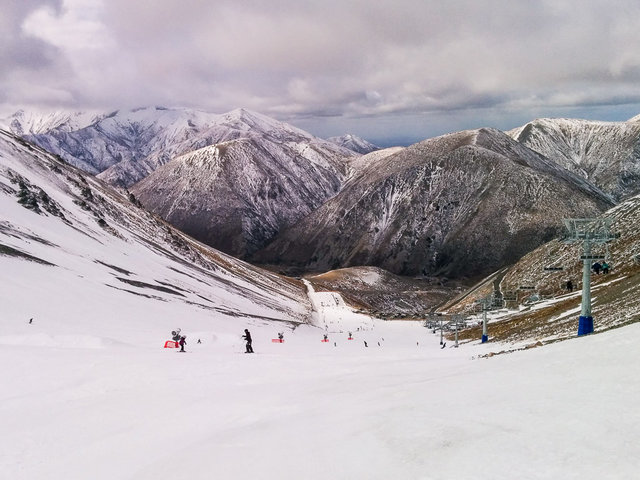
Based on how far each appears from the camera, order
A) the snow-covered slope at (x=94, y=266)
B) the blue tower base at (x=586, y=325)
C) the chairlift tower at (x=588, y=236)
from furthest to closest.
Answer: the snow-covered slope at (x=94, y=266)
the chairlift tower at (x=588, y=236)
the blue tower base at (x=586, y=325)

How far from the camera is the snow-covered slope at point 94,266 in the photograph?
133 ft

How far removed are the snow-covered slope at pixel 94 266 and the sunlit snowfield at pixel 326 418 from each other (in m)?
17.5

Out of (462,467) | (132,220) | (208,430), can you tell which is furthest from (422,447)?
(132,220)

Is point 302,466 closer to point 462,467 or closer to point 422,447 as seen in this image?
point 422,447

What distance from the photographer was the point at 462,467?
8.24 meters

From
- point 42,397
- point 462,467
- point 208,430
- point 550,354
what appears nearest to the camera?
point 462,467

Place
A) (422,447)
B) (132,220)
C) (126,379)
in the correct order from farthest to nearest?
(132,220), (126,379), (422,447)

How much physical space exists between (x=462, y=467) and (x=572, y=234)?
3179cm

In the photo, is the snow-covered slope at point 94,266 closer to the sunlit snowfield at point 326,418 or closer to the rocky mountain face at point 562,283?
the sunlit snowfield at point 326,418

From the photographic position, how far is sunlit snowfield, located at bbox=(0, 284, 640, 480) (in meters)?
8.62

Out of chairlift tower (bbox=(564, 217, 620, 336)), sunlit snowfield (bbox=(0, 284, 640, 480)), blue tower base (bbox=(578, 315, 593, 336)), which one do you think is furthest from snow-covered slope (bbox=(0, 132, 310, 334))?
chairlift tower (bbox=(564, 217, 620, 336))

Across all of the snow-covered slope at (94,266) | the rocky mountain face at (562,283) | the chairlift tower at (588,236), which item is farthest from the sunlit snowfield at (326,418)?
the rocky mountain face at (562,283)

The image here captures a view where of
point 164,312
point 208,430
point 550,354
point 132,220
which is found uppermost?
point 132,220

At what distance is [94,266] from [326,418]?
189 ft
